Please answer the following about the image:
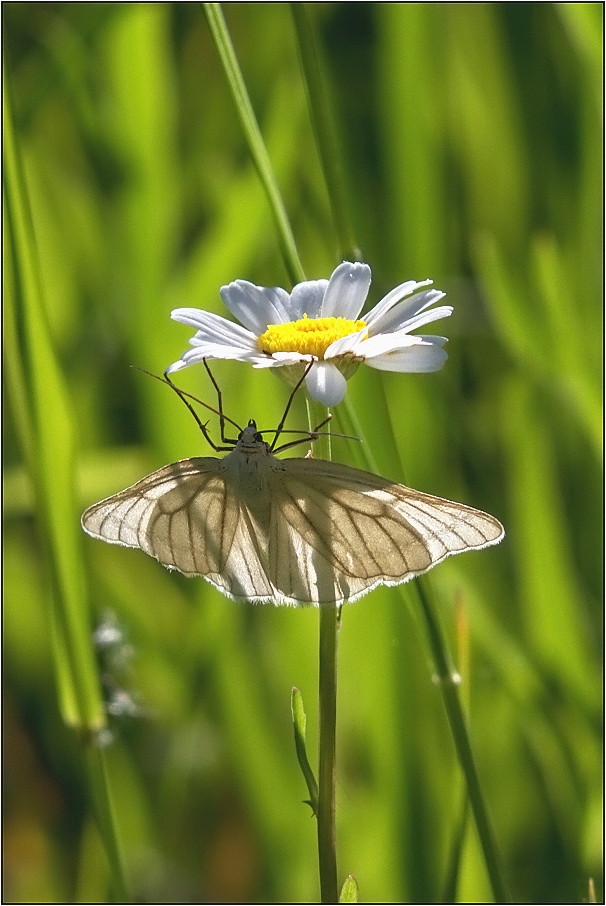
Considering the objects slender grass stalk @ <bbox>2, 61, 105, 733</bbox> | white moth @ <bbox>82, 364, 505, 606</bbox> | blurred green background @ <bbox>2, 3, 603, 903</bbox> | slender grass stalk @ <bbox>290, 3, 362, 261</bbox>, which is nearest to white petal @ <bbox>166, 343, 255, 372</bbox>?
white moth @ <bbox>82, 364, 505, 606</bbox>

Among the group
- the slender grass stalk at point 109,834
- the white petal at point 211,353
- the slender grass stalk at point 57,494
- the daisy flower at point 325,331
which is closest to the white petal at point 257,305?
the daisy flower at point 325,331

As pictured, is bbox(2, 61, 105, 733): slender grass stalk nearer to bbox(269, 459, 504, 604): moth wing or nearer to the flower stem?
bbox(269, 459, 504, 604): moth wing

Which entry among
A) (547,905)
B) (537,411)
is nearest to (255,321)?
(537,411)

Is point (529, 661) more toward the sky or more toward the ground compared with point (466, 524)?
more toward the ground

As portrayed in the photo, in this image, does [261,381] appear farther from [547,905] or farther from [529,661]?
[547,905]

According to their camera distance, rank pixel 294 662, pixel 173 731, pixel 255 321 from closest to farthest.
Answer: pixel 255 321, pixel 294 662, pixel 173 731

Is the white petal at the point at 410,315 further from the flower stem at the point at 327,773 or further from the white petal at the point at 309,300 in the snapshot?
the flower stem at the point at 327,773

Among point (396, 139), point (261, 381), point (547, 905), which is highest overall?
point (396, 139)
